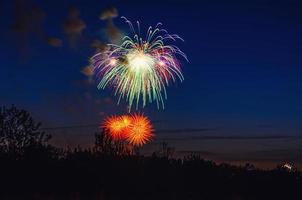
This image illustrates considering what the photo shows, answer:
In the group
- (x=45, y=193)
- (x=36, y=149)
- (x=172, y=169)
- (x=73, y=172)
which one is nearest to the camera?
(x=45, y=193)

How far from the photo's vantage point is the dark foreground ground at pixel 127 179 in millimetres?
37062

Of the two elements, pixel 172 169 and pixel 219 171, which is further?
pixel 219 171

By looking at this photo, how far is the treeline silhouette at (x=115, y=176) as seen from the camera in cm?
3734

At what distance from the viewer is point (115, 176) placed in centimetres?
4128

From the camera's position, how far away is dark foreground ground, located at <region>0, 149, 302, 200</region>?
3706cm

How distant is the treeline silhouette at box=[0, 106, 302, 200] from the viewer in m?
37.3

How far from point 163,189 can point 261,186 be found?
35.7 feet

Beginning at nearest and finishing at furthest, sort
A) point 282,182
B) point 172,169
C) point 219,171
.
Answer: point 172,169
point 219,171
point 282,182

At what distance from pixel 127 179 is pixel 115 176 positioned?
2.67ft

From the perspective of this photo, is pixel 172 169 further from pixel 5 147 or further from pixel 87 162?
pixel 5 147

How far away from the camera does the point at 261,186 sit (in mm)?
49812

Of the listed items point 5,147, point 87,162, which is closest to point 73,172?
point 87,162

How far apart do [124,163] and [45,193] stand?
7.81 meters

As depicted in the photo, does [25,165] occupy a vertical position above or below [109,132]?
below
